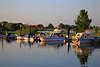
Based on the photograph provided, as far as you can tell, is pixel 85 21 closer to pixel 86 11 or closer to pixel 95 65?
pixel 86 11

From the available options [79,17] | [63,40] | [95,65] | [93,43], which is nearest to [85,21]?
[79,17]

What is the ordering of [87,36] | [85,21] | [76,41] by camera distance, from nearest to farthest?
[76,41]
[87,36]
[85,21]

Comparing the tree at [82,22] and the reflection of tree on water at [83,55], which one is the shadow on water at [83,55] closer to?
the reflection of tree on water at [83,55]

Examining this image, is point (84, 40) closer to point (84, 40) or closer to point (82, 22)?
point (84, 40)

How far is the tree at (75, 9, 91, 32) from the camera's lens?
66.3 m

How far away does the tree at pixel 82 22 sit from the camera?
66312 millimetres

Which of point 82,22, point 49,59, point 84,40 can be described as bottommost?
point 49,59

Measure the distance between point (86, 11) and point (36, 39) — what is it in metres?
23.7

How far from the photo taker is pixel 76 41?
134ft

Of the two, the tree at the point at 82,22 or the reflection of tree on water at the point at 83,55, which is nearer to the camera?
the reflection of tree on water at the point at 83,55

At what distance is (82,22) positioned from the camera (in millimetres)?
66625

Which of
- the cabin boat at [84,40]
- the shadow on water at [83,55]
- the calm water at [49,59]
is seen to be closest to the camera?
the calm water at [49,59]

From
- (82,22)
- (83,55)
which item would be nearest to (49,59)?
(83,55)

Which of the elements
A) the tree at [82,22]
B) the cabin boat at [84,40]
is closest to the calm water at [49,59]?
the cabin boat at [84,40]
